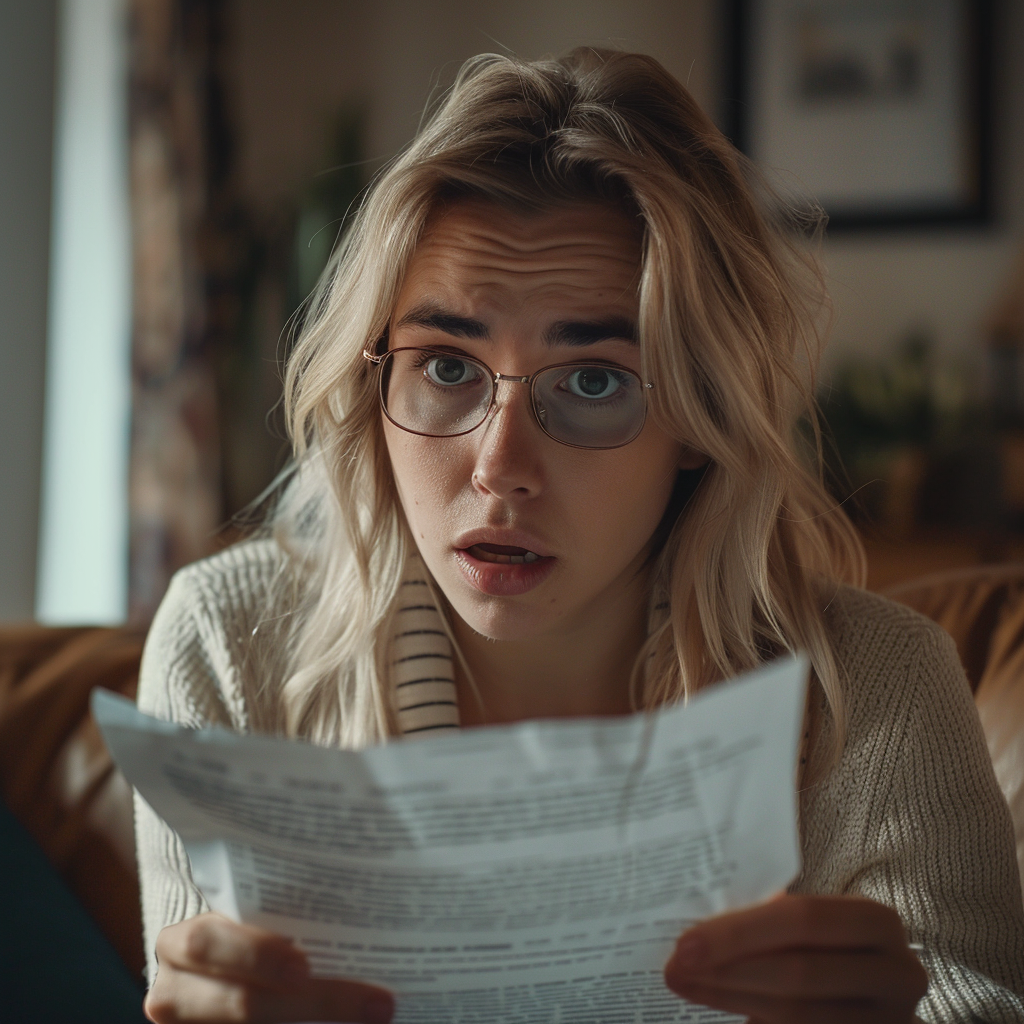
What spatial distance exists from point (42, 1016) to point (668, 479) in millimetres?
799

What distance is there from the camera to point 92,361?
2.72 m

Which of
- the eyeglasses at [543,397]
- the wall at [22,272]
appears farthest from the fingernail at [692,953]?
the wall at [22,272]

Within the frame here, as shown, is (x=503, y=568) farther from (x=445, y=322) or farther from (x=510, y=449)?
(x=445, y=322)

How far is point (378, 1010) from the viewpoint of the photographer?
2.13 feet

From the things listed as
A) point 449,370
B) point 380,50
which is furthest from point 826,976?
point 380,50

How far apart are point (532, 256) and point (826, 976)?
640mm

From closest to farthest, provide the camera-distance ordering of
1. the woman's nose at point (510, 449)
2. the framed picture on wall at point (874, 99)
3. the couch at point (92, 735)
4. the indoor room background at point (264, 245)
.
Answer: the woman's nose at point (510, 449)
the couch at point (92, 735)
the indoor room background at point (264, 245)
the framed picture on wall at point (874, 99)

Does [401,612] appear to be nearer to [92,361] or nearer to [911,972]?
[911,972]

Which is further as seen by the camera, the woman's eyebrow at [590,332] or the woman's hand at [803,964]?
the woman's eyebrow at [590,332]

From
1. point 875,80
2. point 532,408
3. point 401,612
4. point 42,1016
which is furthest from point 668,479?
point 875,80

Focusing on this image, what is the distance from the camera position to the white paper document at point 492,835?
0.55 metres

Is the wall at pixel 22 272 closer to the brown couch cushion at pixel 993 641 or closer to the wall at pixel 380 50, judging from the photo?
the wall at pixel 380 50

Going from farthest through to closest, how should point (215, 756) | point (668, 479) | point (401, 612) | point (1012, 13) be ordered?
point (1012, 13) → point (401, 612) → point (668, 479) → point (215, 756)

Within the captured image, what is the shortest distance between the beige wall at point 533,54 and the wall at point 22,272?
51.4 inches
